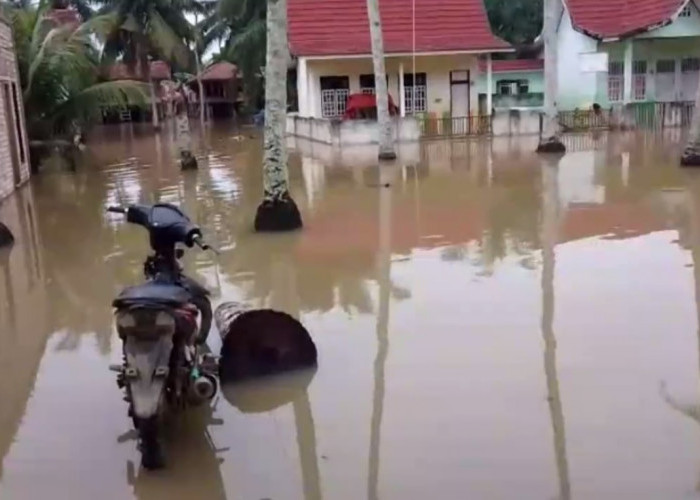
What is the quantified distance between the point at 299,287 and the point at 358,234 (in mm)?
2739

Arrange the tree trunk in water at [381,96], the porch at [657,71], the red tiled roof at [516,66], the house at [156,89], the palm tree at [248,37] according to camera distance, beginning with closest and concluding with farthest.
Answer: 1. the tree trunk in water at [381,96]
2. the porch at [657,71]
3. the red tiled roof at [516,66]
4. the palm tree at [248,37]
5. the house at [156,89]

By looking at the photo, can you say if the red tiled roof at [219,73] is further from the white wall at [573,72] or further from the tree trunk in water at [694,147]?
the tree trunk in water at [694,147]

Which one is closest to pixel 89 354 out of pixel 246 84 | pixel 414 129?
pixel 414 129

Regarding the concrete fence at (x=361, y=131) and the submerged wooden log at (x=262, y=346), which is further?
the concrete fence at (x=361, y=131)

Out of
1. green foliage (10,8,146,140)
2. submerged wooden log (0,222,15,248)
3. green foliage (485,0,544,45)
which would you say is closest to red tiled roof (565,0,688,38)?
green foliage (485,0,544,45)

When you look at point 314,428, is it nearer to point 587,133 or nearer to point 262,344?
point 262,344

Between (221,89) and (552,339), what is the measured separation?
49998 millimetres

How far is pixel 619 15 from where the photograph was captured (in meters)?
31.9

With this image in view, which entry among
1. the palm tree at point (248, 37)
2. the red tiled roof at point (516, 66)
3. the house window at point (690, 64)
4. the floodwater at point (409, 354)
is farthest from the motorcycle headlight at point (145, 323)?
the red tiled roof at point (516, 66)

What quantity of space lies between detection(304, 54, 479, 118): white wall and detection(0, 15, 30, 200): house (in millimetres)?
11580

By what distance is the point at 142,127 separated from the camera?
42531 millimetres

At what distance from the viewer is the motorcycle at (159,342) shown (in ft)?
15.7

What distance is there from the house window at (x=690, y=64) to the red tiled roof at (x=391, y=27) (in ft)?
24.1

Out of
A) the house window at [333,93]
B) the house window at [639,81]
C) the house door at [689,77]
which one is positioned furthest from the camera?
the house door at [689,77]
